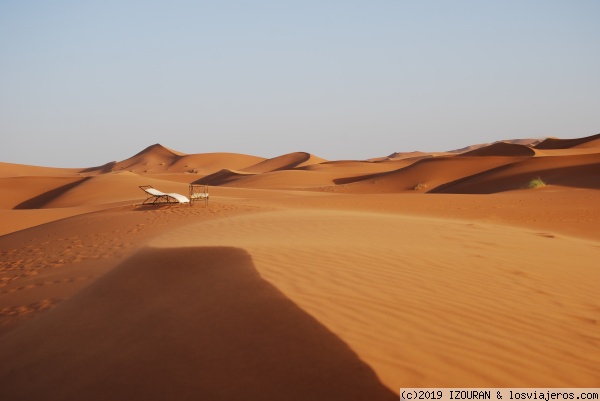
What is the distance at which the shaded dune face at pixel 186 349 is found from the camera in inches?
158

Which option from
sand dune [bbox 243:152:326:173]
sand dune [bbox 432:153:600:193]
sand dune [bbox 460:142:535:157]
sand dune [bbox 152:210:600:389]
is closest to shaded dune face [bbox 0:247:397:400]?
sand dune [bbox 152:210:600:389]

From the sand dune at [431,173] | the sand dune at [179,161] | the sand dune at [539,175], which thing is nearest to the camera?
the sand dune at [539,175]

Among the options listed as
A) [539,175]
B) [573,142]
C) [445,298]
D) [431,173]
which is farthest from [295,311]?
[573,142]

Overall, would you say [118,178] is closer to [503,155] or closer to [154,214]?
[154,214]

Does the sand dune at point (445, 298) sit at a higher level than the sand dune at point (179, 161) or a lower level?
lower

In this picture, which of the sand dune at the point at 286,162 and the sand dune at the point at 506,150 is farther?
the sand dune at the point at 286,162

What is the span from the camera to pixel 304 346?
4.44 meters

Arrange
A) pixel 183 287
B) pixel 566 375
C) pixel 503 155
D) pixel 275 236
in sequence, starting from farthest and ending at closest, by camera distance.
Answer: pixel 503 155
pixel 275 236
pixel 183 287
pixel 566 375

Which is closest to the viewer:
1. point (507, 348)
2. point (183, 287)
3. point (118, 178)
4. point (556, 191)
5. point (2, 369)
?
point (507, 348)

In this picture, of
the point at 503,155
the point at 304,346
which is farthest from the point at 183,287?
the point at 503,155

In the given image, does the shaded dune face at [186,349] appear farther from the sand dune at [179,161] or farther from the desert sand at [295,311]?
the sand dune at [179,161]

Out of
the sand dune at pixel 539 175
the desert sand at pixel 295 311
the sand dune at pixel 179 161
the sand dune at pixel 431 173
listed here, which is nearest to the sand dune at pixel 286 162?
the sand dune at pixel 179 161

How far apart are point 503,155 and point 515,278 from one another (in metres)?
39.2

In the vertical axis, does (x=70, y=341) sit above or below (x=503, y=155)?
below
